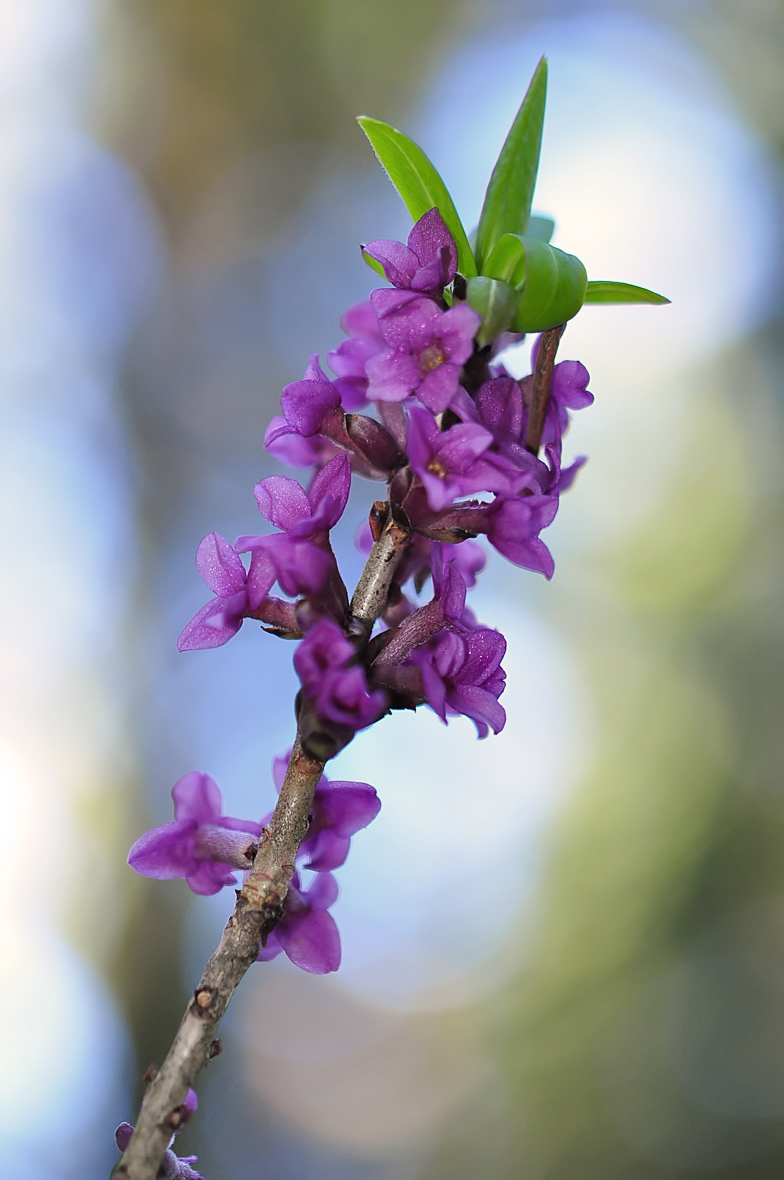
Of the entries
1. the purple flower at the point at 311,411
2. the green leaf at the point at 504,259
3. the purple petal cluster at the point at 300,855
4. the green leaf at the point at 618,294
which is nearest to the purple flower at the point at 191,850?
the purple petal cluster at the point at 300,855

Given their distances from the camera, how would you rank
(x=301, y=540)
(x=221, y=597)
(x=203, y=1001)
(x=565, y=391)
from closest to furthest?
(x=203, y=1001) → (x=301, y=540) → (x=221, y=597) → (x=565, y=391)

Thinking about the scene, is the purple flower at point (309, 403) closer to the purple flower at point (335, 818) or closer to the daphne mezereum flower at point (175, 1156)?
the purple flower at point (335, 818)

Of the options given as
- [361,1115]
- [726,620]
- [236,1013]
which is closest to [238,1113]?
[236,1013]

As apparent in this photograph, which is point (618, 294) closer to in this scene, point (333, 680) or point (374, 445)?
point (374, 445)

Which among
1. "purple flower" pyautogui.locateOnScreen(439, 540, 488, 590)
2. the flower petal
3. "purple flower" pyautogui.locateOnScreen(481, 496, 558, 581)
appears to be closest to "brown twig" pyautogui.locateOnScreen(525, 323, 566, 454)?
"purple flower" pyautogui.locateOnScreen(481, 496, 558, 581)

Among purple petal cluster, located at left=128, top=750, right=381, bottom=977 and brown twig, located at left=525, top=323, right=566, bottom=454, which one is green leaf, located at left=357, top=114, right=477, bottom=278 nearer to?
brown twig, located at left=525, top=323, right=566, bottom=454

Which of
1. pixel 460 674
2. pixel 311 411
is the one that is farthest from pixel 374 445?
pixel 460 674

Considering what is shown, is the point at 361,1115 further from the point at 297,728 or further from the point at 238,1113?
the point at 297,728
